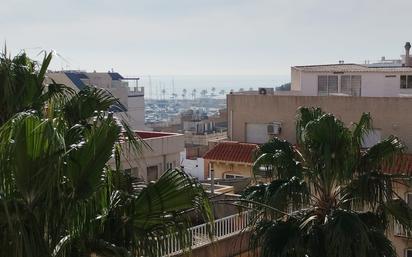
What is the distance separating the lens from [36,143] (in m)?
4.53

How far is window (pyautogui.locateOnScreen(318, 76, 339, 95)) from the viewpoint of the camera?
104 ft

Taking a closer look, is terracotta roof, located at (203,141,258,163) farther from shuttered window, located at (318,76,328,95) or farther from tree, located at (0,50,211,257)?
tree, located at (0,50,211,257)

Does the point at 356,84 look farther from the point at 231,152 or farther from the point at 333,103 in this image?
the point at 231,152

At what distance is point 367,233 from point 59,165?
6.79 m

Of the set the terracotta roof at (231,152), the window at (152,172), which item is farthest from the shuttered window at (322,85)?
the window at (152,172)

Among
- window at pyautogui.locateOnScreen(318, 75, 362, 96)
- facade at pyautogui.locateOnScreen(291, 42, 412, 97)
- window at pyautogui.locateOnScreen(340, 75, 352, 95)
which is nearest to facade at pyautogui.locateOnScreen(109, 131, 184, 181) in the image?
facade at pyautogui.locateOnScreen(291, 42, 412, 97)

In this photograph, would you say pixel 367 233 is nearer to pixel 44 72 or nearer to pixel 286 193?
pixel 286 193

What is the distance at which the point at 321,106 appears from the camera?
27.7 meters

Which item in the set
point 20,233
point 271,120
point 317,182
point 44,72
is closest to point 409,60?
point 271,120

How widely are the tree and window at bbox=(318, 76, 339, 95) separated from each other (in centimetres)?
2652

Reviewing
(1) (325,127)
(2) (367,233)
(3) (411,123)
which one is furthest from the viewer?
(3) (411,123)

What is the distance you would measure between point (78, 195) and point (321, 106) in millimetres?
23710

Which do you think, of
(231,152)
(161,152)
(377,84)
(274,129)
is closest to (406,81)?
(377,84)

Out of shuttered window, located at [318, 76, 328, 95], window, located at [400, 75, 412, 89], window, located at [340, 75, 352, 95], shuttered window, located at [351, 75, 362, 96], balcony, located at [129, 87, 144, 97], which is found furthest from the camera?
balcony, located at [129, 87, 144, 97]
